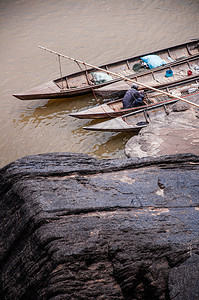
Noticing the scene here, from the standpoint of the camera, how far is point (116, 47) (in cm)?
1450

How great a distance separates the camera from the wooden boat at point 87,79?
10.1 m

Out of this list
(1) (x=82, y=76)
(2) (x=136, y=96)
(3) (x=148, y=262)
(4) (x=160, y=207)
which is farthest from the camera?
(1) (x=82, y=76)

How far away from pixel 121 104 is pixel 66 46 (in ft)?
25.6

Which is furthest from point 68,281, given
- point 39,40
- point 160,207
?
point 39,40

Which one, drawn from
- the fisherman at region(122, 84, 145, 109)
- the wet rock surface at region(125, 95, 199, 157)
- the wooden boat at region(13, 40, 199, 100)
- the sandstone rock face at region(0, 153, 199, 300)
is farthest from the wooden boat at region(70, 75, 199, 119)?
the sandstone rock face at region(0, 153, 199, 300)

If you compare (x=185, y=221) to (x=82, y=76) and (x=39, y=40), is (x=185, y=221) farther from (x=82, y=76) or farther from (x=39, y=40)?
(x=39, y=40)

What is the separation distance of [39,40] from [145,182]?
15702mm

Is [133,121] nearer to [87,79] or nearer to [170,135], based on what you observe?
[170,135]

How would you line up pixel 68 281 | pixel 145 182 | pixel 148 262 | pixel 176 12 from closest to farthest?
pixel 68 281 < pixel 148 262 < pixel 145 182 < pixel 176 12

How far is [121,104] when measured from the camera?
389 inches

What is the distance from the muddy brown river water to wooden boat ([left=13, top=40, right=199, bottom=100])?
69cm

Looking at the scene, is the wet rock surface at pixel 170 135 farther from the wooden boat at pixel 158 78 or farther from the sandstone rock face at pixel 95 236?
the sandstone rock face at pixel 95 236

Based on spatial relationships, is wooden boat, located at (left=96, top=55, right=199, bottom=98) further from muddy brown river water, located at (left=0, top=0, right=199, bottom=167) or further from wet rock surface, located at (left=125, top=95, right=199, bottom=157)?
wet rock surface, located at (left=125, top=95, right=199, bottom=157)

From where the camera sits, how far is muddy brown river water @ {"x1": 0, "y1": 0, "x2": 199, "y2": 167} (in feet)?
30.1
